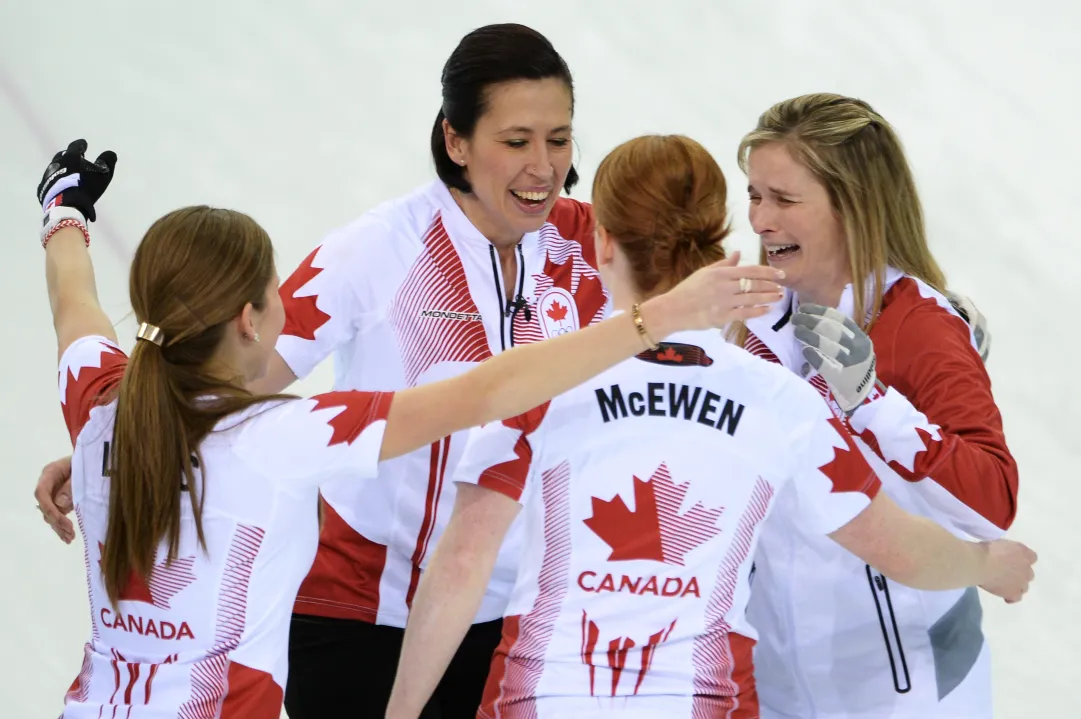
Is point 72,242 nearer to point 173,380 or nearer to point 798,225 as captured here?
point 173,380

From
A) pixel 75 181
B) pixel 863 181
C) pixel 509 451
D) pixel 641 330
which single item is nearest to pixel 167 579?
pixel 509 451

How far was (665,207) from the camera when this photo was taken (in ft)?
6.79

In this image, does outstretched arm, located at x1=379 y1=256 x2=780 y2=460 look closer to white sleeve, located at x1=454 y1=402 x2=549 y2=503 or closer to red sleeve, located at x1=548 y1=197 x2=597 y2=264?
white sleeve, located at x1=454 y1=402 x2=549 y2=503

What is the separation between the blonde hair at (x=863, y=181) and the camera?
Result: 110 inches

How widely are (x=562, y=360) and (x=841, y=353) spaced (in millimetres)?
612

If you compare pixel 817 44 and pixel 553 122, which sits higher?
pixel 817 44

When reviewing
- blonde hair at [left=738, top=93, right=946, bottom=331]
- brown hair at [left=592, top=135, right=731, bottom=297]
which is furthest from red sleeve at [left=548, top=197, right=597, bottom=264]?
brown hair at [left=592, top=135, right=731, bottom=297]

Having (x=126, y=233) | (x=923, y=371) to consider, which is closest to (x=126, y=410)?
(x=923, y=371)

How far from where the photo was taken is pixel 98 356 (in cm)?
238

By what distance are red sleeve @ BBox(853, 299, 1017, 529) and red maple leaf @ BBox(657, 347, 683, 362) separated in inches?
22.0

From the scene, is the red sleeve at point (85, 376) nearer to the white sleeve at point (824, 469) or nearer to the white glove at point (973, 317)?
the white sleeve at point (824, 469)

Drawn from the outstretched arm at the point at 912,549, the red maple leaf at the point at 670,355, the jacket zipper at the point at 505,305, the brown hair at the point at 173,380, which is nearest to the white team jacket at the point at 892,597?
the outstretched arm at the point at 912,549

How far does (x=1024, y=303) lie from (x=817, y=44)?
1445 mm

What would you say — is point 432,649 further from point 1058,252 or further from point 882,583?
point 1058,252
